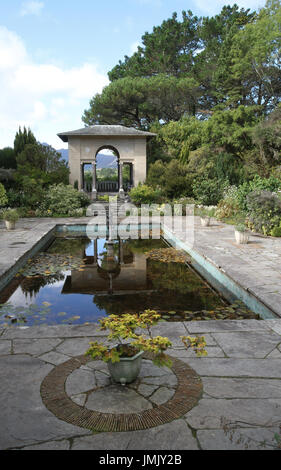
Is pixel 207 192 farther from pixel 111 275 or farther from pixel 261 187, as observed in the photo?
pixel 111 275

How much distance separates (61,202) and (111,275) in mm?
10300

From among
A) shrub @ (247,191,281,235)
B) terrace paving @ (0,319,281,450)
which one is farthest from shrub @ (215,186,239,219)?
terrace paving @ (0,319,281,450)

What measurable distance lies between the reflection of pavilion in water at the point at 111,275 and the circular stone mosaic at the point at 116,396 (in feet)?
9.21

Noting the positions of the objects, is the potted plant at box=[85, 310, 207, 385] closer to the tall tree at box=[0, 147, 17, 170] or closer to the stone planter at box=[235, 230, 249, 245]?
the stone planter at box=[235, 230, 249, 245]

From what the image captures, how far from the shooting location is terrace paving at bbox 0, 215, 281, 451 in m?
2.11

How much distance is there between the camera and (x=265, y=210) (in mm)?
10359

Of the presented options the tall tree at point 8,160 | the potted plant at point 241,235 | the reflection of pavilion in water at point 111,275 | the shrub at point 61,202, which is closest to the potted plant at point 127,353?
the reflection of pavilion in water at point 111,275

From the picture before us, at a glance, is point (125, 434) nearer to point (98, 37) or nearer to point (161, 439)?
point (161, 439)

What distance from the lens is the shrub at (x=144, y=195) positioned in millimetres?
17558

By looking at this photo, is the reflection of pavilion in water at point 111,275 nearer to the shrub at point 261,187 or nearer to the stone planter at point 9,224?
the stone planter at point 9,224

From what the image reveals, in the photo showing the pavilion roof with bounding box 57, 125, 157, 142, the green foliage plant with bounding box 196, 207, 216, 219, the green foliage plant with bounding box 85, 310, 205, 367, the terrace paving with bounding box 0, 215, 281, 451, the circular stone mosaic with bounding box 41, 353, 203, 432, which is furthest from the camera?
the pavilion roof with bounding box 57, 125, 157, 142

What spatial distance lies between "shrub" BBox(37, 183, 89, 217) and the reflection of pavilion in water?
24.8ft

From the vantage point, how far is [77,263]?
7750 mm

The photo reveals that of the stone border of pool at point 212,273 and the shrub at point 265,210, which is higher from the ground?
the shrub at point 265,210
